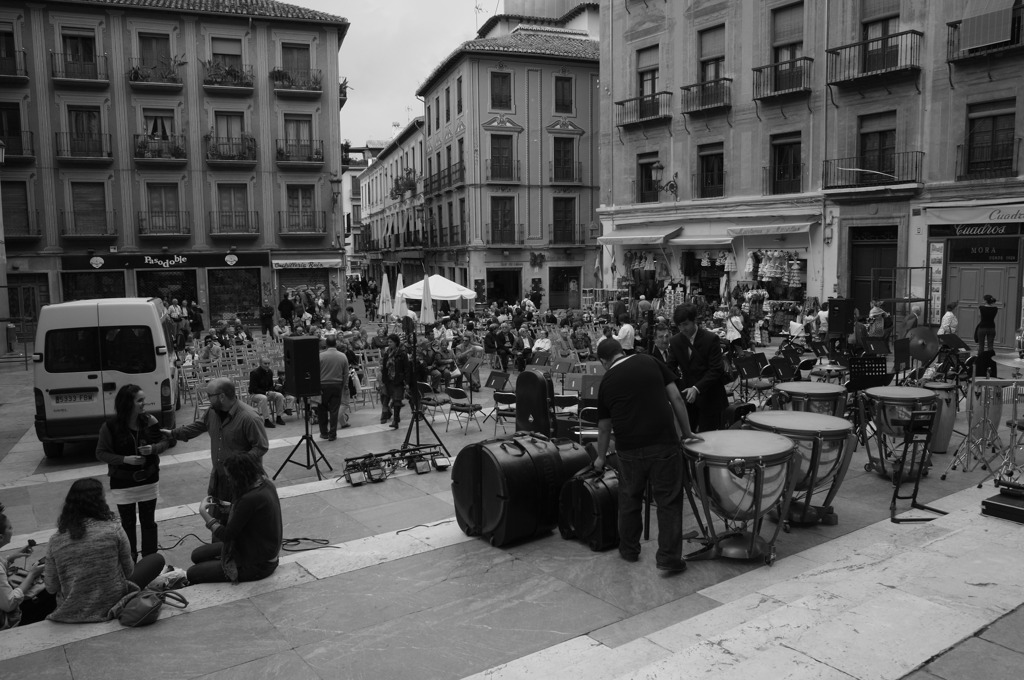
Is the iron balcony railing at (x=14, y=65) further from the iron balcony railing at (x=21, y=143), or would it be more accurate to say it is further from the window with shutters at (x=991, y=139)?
the window with shutters at (x=991, y=139)

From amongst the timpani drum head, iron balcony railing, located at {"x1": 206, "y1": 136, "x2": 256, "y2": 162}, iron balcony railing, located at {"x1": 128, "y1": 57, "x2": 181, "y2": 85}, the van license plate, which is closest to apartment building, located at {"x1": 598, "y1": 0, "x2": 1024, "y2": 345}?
iron balcony railing, located at {"x1": 206, "y1": 136, "x2": 256, "y2": 162}

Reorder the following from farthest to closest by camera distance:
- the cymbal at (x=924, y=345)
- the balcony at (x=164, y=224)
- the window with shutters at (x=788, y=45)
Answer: the balcony at (x=164, y=224), the window with shutters at (x=788, y=45), the cymbal at (x=924, y=345)

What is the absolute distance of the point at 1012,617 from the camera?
4910 mm

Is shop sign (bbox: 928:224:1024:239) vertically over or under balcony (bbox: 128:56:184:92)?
under

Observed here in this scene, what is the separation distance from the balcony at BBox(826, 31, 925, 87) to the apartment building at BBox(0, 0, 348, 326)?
67.6 ft

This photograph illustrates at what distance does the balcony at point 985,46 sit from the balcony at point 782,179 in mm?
5172

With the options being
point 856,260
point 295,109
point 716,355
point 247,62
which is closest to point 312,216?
point 295,109

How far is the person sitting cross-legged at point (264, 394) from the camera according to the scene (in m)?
11.1

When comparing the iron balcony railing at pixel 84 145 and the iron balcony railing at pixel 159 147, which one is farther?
the iron balcony railing at pixel 159 147

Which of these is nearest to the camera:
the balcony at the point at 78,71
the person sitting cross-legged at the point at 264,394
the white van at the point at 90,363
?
the white van at the point at 90,363

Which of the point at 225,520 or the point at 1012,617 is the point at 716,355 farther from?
the point at 225,520

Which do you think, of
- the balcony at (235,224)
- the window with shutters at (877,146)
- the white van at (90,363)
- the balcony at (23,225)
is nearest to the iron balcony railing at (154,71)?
the balcony at (235,224)

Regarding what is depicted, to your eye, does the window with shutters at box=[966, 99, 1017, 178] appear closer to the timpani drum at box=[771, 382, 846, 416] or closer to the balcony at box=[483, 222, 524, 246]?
the timpani drum at box=[771, 382, 846, 416]

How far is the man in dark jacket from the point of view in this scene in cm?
780
